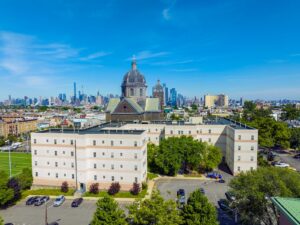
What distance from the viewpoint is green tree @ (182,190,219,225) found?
24234 mm

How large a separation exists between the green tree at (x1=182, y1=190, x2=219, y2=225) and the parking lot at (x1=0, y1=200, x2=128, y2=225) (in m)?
17.0

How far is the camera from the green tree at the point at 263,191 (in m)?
26.2

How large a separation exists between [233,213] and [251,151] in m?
20.6

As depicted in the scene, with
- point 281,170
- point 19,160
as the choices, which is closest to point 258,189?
point 281,170

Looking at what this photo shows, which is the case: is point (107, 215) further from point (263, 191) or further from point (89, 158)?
point (89, 158)

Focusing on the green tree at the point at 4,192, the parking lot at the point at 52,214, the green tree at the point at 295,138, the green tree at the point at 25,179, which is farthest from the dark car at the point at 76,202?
the green tree at the point at 295,138

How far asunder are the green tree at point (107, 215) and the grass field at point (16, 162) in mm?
42255

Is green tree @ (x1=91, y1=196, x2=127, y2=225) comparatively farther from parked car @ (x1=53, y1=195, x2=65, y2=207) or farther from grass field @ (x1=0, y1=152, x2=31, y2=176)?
grass field @ (x1=0, y1=152, x2=31, y2=176)

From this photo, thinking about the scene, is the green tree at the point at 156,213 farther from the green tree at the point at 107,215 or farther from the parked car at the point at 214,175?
the parked car at the point at 214,175

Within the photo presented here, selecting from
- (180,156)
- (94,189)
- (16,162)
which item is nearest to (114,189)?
(94,189)

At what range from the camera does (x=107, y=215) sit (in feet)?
82.3

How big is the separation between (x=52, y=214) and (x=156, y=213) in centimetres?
2163

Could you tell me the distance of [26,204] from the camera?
40.2m

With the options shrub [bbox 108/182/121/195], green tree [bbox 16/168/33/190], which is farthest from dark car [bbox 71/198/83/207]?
green tree [bbox 16/168/33/190]
